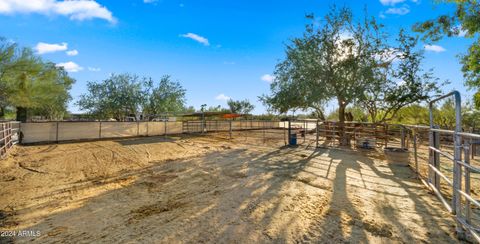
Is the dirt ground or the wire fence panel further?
the wire fence panel

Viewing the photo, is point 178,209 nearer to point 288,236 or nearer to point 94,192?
point 288,236

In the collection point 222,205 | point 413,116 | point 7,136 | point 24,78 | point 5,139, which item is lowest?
point 222,205

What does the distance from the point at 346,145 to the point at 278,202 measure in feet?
33.3

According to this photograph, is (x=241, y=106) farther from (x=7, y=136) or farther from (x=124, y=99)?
(x=7, y=136)

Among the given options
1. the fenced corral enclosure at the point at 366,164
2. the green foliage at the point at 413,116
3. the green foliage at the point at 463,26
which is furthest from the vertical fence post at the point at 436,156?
the green foliage at the point at 413,116

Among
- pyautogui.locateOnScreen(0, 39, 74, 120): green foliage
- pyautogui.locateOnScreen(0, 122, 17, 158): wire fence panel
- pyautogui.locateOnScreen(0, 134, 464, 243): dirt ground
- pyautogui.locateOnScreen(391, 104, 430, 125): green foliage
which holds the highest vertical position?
pyautogui.locateOnScreen(0, 39, 74, 120): green foliage

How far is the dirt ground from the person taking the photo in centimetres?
308

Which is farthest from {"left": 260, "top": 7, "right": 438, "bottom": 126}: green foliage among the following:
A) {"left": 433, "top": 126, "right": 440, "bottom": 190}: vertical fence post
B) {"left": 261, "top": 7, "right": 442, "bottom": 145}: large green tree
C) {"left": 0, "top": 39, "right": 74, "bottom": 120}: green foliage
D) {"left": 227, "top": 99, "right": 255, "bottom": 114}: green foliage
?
{"left": 227, "top": 99, "right": 255, "bottom": 114}: green foliage

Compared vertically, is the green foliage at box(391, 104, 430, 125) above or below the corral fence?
above

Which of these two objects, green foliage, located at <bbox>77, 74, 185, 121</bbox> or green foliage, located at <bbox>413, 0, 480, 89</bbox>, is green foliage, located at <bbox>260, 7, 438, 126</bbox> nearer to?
green foliage, located at <bbox>413, 0, 480, 89</bbox>

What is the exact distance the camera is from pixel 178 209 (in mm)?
3969

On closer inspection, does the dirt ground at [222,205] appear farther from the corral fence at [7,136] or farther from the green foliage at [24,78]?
the green foliage at [24,78]

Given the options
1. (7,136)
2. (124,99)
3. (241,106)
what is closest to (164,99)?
(124,99)

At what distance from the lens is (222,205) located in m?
4.11
